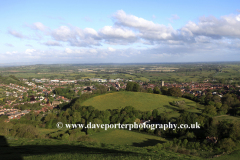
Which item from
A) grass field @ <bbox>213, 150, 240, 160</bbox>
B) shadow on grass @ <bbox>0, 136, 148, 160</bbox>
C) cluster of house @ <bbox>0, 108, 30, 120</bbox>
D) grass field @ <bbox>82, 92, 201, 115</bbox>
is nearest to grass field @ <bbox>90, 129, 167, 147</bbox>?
grass field @ <bbox>213, 150, 240, 160</bbox>

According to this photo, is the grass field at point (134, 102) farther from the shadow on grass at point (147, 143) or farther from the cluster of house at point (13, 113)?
the shadow on grass at point (147, 143)

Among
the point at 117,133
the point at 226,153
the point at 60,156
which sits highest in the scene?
the point at 60,156

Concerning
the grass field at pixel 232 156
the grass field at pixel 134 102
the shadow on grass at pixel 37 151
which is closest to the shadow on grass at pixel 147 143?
the grass field at pixel 232 156

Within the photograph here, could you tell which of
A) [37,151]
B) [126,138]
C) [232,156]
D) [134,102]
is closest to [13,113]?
[134,102]

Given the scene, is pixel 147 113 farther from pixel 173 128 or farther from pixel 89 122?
pixel 89 122

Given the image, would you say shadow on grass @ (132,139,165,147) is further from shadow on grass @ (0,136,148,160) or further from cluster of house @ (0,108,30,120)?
cluster of house @ (0,108,30,120)

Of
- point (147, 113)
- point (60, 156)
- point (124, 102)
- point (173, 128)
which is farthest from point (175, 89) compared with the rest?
point (60, 156)
